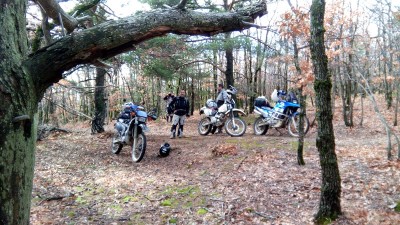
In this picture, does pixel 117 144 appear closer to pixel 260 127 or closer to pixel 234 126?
pixel 234 126

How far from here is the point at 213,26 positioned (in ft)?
10.5

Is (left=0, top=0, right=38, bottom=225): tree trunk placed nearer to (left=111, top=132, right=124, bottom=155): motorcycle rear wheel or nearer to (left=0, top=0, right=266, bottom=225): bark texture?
(left=0, top=0, right=266, bottom=225): bark texture

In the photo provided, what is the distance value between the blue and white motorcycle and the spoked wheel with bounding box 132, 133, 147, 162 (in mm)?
4650

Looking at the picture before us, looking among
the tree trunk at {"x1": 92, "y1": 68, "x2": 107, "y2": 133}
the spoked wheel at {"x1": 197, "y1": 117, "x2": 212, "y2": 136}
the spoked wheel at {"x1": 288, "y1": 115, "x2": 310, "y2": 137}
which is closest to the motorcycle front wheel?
the spoked wheel at {"x1": 197, "y1": 117, "x2": 212, "y2": 136}

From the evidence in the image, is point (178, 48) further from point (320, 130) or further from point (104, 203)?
point (320, 130)

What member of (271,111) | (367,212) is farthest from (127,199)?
(271,111)

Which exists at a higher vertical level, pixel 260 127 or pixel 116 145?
pixel 260 127

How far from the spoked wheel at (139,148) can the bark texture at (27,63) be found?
478cm

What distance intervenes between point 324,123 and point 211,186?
2548 millimetres

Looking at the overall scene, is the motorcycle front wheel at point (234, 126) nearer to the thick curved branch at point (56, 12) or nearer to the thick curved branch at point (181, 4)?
the thick curved branch at point (181, 4)

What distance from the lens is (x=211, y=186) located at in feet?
18.3

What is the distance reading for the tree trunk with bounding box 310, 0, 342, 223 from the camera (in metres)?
3.79

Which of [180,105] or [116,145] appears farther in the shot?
[180,105]

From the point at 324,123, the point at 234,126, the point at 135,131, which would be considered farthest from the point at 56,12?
the point at 234,126
